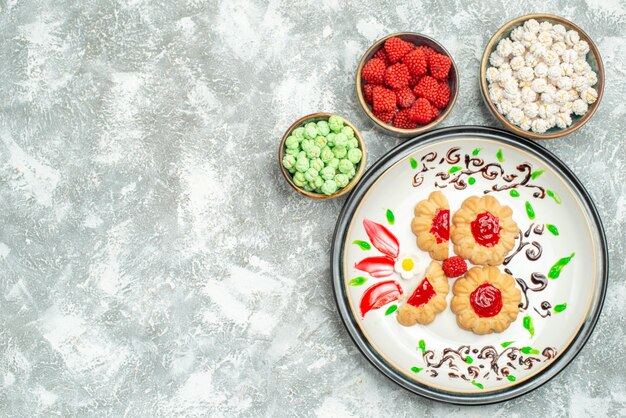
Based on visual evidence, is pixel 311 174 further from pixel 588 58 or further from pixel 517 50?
pixel 588 58

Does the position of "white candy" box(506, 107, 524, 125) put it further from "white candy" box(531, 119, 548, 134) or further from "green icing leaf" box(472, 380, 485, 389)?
"green icing leaf" box(472, 380, 485, 389)

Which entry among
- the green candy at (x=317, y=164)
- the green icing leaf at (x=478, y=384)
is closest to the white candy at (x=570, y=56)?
the green candy at (x=317, y=164)

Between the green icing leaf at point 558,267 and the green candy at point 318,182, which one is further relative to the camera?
the green icing leaf at point 558,267

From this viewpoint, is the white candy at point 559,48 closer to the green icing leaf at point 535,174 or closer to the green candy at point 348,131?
the green icing leaf at point 535,174

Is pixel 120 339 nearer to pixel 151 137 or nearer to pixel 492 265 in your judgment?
pixel 151 137

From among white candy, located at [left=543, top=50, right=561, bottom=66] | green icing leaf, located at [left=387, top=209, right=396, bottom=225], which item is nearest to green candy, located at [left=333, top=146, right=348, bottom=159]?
green icing leaf, located at [left=387, top=209, right=396, bottom=225]

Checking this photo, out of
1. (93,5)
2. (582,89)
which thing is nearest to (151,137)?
(93,5)
